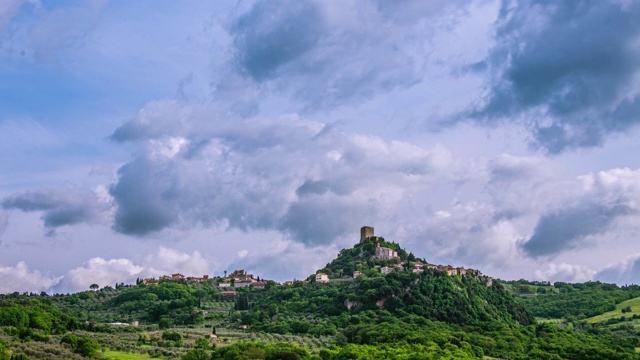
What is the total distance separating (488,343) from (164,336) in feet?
165

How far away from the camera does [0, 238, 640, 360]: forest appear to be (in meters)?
80.2

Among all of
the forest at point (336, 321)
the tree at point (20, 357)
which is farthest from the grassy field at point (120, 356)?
the tree at point (20, 357)

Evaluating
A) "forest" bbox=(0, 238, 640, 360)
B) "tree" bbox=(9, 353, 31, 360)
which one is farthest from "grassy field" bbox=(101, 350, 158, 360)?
"tree" bbox=(9, 353, 31, 360)

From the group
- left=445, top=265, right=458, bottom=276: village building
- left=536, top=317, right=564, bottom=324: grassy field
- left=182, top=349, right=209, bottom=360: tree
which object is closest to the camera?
left=182, top=349, right=209, bottom=360: tree

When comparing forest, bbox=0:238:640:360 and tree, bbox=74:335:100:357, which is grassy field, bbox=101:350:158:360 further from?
tree, bbox=74:335:100:357

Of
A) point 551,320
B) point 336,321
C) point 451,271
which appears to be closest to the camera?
point 336,321

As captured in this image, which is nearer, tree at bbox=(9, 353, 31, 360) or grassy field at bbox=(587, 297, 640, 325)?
tree at bbox=(9, 353, 31, 360)

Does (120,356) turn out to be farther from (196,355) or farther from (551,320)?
(551,320)

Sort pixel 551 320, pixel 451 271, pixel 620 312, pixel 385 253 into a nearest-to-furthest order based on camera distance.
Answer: pixel 451 271 < pixel 620 312 < pixel 551 320 < pixel 385 253

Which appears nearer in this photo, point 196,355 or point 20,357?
point 20,357

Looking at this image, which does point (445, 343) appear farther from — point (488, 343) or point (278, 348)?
point (278, 348)

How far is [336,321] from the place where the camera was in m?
125

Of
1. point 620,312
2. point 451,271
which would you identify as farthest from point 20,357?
point 620,312

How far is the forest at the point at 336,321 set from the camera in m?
80.2
